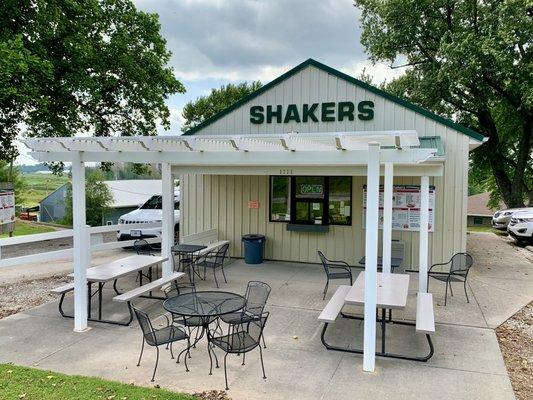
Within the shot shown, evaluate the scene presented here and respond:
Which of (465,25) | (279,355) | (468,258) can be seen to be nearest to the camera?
(279,355)

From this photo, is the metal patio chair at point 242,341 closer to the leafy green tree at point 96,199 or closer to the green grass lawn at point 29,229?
the green grass lawn at point 29,229

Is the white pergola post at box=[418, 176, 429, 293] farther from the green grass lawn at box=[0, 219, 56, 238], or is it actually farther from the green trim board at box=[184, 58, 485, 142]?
the green grass lawn at box=[0, 219, 56, 238]

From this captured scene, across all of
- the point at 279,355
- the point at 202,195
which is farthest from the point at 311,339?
the point at 202,195

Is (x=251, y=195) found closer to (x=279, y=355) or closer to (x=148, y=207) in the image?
(x=148, y=207)

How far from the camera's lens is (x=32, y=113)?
12.9 m

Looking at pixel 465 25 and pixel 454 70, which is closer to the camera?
pixel 454 70

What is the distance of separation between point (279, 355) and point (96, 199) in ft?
50.7

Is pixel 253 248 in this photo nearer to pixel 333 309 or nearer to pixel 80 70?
pixel 333 309

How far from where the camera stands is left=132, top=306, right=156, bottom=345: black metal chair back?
468 cm

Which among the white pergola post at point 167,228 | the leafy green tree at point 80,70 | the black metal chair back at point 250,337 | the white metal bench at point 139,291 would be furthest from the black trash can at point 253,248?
the leafy green tree at point 80,70

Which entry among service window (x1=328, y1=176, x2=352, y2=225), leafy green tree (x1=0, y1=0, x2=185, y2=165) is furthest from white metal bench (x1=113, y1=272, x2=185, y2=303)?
leafy green tree (x1=0, y1=0, x2=185, y2=165)

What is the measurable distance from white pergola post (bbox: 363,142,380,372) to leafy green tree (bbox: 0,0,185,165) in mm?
9286

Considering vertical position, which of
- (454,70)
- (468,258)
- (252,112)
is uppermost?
(454,70)

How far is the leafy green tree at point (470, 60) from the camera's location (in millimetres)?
15766
